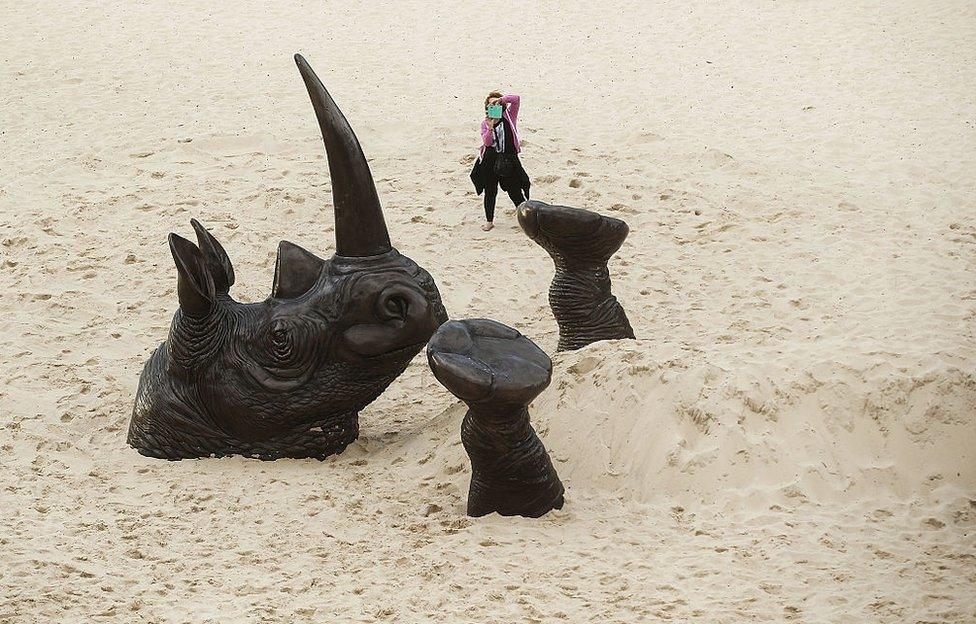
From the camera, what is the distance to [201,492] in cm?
581

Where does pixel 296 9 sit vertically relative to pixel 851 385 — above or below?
above

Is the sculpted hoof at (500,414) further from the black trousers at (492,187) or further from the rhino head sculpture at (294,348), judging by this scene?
the black trousers at (492,187)

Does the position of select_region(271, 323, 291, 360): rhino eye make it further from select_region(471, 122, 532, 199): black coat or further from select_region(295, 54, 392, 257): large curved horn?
select_region(471, 122, 532, 199): black coat

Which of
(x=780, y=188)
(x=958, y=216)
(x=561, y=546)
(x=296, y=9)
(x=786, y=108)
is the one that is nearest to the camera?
(x=561, y=546)

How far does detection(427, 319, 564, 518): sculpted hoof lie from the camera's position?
5016mm

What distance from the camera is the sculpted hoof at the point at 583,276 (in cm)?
693

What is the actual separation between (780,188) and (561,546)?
6172 mm

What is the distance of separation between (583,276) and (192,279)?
7.46 ft

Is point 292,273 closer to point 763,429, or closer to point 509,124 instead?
point 763,429

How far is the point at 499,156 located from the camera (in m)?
9.45

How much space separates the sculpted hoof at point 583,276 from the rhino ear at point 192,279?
1.85 metres

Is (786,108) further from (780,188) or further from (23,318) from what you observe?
(23,318)

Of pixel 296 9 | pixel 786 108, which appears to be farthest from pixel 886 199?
pixel 296 9

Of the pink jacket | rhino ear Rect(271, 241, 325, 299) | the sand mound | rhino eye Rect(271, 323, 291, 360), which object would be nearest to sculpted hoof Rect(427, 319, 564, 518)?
the sand mound
